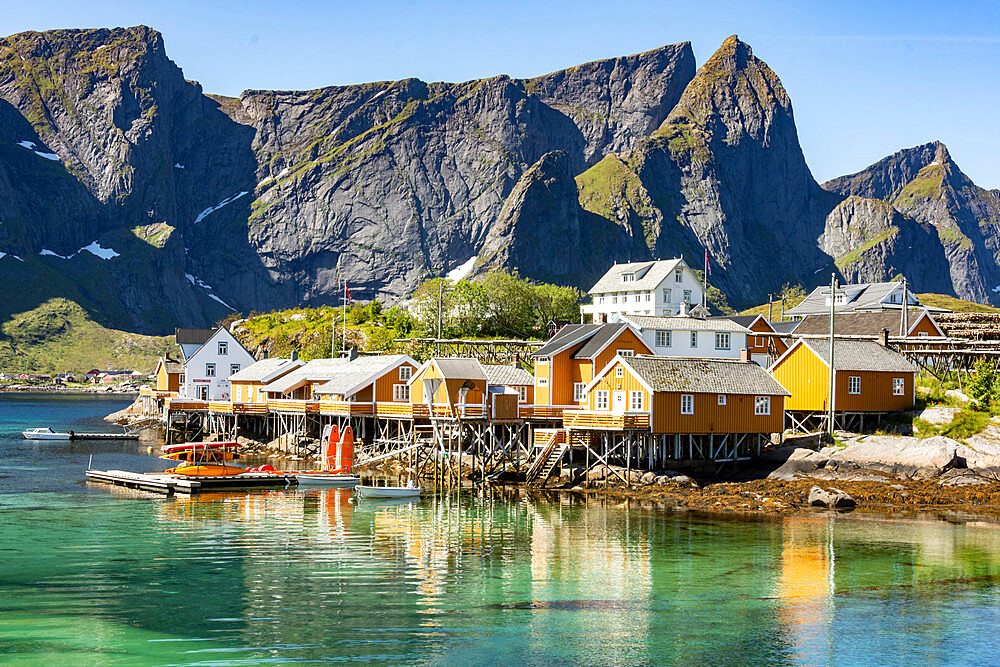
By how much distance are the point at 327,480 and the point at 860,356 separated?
120 feet

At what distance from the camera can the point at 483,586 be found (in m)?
33.4

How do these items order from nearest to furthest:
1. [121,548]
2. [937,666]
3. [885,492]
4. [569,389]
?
[937,666] → [121,548] → [885,492] → [569,389]

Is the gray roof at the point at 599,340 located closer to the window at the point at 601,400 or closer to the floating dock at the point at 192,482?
the window at the point at 601,400

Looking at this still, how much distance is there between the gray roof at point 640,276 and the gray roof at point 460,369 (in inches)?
2641

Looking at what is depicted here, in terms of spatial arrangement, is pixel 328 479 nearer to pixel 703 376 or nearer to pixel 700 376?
pixel 700 376

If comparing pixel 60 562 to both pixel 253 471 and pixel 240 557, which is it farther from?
pixel 253 471

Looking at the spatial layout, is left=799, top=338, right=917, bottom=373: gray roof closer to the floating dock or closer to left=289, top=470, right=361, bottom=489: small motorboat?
left=289, top=470, right=361, bottom=489: small motorboat

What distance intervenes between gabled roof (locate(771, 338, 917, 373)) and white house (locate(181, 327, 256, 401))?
206 ft

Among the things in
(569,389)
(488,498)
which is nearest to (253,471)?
(488,498)

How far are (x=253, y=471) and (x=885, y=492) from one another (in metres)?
37.4

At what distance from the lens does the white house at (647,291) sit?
13375 centimetres

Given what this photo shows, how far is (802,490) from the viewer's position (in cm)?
5447

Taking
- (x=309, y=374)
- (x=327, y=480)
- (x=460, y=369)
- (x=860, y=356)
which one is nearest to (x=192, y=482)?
(x=327, y=480)

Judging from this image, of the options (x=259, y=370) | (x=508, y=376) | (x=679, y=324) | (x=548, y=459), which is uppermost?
(x=679, y=324)
